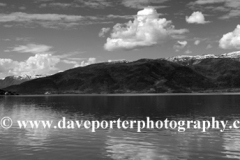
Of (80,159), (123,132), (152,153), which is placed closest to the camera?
(80,159)

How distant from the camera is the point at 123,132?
56656 millimetres

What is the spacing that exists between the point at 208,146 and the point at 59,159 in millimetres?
21699

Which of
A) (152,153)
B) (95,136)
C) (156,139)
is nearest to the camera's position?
(152,153)

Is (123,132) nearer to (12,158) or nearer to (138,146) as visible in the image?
(138,146)

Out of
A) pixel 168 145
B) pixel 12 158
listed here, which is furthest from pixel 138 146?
pixel 12 158

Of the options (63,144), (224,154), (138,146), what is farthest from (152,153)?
(63,144)

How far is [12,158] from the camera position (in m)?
36.7

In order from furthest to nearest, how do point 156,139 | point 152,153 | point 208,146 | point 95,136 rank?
point 95,136 < point 156,139 < point 208,146 < point 152,153

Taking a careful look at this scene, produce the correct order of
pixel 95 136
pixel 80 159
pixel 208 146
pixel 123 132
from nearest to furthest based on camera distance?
pixel 80 159 → pixel 208 146 → pixel 95 136 → pixel 123 132

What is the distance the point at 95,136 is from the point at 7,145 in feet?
48.4

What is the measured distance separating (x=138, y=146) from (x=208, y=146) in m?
10.3

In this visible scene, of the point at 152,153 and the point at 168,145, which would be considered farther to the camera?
the point at 168,145

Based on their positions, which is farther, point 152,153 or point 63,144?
point 63,144

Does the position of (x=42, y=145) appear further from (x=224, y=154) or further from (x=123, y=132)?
(x=224, y=154)
